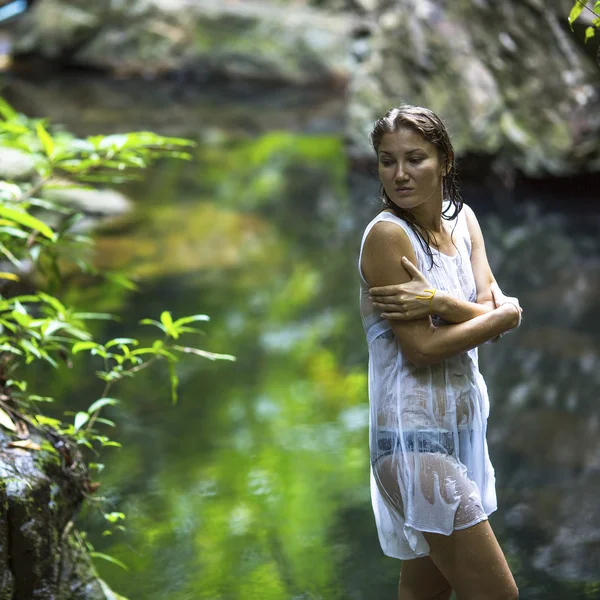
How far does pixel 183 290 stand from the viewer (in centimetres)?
634

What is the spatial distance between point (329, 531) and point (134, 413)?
142 cm

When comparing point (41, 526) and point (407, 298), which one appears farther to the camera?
point (41, 526)

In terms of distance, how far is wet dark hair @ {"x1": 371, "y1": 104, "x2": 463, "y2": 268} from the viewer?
197cm

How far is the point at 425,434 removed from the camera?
199cm

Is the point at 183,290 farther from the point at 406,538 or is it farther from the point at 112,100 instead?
the point at 112,100

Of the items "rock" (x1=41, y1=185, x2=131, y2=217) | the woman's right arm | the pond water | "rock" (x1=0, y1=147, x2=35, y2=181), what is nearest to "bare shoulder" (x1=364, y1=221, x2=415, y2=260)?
the woman's right arm

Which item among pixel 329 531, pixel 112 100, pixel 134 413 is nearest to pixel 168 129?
pixel 112 100

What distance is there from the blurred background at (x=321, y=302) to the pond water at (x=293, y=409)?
0.04 feet

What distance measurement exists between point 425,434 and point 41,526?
3.46 ft

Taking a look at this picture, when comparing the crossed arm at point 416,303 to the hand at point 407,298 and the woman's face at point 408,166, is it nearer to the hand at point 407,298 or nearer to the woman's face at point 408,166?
the hand at point 407,298

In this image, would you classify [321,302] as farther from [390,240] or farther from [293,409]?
[390,240]

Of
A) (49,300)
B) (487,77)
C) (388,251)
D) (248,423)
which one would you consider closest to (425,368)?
(388,251)

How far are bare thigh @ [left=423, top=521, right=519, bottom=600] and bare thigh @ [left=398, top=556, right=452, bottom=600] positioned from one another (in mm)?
181

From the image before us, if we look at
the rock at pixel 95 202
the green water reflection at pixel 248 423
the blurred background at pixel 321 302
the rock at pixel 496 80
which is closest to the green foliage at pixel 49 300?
the green water reflection at pixel 248 423
